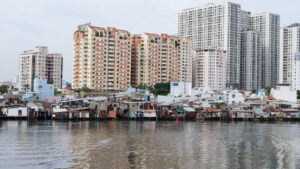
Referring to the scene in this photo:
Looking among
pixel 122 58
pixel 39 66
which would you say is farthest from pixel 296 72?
pixel 39 66

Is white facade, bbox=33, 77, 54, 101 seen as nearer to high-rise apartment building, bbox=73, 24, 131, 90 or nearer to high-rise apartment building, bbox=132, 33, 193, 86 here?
high-rise apartment building, bbox=73, 24, 131, 90

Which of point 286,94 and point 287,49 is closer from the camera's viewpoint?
point 286,94

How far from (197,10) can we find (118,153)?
153 meters

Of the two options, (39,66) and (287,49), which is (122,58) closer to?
(39,66)

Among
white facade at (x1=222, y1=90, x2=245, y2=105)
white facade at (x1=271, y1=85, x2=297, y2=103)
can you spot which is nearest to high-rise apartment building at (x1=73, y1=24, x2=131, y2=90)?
white facade at (x1=222, y1=90, x2=245, y2=105)

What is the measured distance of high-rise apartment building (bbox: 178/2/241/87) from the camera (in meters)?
173

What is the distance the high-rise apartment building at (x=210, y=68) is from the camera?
160625 millimetres

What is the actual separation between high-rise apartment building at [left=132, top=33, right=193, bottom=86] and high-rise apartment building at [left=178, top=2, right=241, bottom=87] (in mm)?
29937

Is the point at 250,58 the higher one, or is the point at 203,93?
the point at 250,58

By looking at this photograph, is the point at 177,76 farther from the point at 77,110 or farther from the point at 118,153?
the point at 118,153

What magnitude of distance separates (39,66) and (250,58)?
89.5m

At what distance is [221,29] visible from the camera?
6905 inches

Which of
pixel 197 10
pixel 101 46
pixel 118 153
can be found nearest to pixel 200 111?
pixel 101 46

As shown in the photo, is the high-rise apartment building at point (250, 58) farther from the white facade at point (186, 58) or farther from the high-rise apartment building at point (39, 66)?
the high-rise apartment building at point (39, 66)
